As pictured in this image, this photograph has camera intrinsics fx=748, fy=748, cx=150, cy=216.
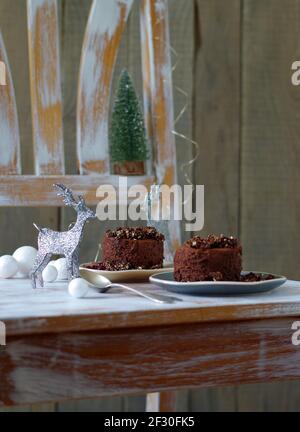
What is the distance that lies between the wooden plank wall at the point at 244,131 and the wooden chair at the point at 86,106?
209 millimetres

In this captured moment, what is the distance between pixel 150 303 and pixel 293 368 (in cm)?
17

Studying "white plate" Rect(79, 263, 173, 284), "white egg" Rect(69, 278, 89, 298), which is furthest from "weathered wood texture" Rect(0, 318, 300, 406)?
"white plate" Rect(79, 263, 173, 284)

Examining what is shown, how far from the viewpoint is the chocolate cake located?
99cm

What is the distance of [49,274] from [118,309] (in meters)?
0.28

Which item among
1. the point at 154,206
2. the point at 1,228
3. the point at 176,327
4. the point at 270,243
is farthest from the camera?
the point at 270,243

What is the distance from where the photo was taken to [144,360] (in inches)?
28.2

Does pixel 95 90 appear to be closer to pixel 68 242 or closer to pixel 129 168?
pixel 129 168

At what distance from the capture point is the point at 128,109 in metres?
1.37

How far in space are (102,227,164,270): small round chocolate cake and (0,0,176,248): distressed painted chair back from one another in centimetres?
34

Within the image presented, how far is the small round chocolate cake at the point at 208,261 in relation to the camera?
864 millimetres

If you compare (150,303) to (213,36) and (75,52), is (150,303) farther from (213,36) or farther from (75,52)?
(213,36)

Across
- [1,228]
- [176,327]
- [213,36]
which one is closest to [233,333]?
[176,327]

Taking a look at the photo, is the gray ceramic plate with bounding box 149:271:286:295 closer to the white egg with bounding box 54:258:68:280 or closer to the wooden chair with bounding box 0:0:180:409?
the white egg with bounding box 54:258:68:280

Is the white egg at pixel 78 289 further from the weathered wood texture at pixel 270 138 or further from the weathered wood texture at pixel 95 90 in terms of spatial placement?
the weathered wood texture at pixel 270 138
